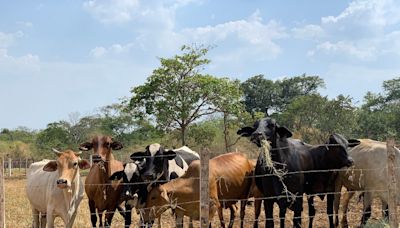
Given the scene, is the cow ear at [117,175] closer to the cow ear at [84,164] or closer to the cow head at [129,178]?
the cow head at [129,178]

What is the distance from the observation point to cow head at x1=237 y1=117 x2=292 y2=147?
7.56m

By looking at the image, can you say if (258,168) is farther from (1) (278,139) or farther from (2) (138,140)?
(2) (138,140)

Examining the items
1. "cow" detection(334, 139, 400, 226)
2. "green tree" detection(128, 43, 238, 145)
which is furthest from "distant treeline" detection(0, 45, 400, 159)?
"cow" detection(334, 139, 400, 226)

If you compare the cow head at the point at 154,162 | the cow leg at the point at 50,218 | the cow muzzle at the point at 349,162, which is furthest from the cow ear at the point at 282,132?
the cow leg at the point at 50,218

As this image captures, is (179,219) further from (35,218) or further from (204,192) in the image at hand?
(35,218)

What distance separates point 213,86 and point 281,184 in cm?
2231

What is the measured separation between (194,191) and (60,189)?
2.14 metres

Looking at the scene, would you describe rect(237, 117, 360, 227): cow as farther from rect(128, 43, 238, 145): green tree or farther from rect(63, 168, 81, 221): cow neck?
rect(128, 43, 238, 145): green tree

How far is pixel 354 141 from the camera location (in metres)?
9.36

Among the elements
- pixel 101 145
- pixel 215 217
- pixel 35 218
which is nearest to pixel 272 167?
pixel 101 145

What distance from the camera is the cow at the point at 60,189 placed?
25.4 ft

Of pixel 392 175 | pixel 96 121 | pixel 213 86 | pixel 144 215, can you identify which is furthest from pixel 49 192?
pixel 96 121

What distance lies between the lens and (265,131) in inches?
308

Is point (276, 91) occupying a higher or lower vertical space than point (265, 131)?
higher
